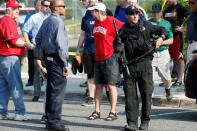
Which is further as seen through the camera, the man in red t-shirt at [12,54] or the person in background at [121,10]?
the person in background at [121,10]

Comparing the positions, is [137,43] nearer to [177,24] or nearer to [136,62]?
[136,62]

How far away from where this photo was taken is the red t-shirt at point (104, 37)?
11.3 m

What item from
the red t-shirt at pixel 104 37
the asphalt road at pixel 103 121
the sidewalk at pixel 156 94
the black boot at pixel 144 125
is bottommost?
the sidewalk at pixel 156 94

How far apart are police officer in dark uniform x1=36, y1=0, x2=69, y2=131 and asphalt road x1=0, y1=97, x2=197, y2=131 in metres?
0.42

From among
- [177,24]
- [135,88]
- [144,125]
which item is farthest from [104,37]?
[177,24]

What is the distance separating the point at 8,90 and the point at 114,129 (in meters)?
2.14

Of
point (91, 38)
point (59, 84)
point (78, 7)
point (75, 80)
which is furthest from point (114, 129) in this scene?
point (78, 7)

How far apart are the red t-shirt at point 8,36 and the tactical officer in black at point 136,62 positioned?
6.25 feet

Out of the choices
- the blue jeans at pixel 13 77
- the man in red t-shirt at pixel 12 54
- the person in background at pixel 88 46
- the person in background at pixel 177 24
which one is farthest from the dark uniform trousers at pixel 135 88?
the person in background at pixel 177 24

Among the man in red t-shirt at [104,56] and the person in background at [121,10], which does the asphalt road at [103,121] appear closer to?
the man in red t-shirt at [104,56]

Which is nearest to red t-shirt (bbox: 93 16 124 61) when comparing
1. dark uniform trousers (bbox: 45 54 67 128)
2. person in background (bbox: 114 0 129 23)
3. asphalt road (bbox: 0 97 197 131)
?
asphalt road (bbox: 0 97 197 131)

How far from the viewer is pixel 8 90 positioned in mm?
11539

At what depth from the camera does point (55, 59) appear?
33.5ft

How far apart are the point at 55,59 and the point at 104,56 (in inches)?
54.6
